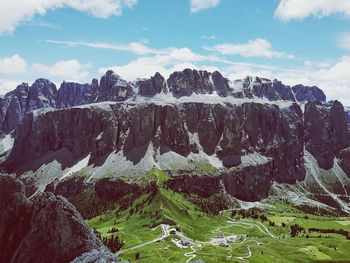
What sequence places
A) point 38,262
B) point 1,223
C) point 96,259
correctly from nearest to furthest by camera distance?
point 96,259 → point 38,262 → point 1,223

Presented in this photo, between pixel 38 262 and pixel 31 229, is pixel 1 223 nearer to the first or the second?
pixel 31 229

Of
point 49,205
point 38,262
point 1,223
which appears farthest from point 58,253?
point 1,223

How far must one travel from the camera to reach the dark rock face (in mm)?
97562

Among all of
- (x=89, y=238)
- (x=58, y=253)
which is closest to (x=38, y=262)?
(x=58, y=253)

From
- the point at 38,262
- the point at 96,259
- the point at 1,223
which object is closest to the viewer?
the point at 96,259

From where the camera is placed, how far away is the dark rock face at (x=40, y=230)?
97.6 meters

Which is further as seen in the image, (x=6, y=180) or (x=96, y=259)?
(x=6, y=180)

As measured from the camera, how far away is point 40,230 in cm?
10062

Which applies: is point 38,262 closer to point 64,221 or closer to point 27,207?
point 64,221

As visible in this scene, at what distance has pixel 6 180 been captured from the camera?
11044 centimetres

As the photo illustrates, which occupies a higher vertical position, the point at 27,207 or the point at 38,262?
the point at 27,207

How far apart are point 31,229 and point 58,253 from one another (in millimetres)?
9567

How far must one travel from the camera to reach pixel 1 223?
107 metres

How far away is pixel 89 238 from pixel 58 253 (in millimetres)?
6771
